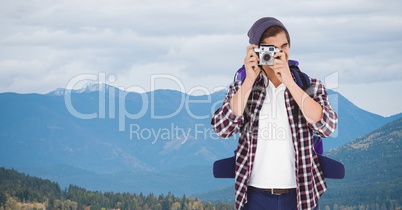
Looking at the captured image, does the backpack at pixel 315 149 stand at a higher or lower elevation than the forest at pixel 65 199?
higher

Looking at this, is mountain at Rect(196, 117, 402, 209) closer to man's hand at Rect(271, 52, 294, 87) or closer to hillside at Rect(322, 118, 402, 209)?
hillside at Rect(322, 118, 402, 209)

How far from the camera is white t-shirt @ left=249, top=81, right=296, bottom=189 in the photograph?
4.20 m

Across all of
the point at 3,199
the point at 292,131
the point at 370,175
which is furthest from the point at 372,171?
the point at 292,131

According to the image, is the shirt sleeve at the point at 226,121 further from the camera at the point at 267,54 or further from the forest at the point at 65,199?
the forest at the point at 65,199

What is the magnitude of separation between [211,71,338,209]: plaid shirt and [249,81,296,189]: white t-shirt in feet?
0.14

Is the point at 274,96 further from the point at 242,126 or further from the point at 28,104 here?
the point at 28,104

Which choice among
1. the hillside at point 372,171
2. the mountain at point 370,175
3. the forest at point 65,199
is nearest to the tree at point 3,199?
the forest at point 65,199

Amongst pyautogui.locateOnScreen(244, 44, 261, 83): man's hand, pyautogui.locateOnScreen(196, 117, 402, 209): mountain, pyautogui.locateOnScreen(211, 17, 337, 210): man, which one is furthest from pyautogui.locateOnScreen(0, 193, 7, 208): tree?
pyautogui.locateOnScreen(244, 44, 261, 83): man's hand

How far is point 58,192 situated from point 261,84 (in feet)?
200

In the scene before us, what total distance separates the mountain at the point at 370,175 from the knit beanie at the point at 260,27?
213 feet

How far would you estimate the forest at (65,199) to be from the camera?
57.4 metres

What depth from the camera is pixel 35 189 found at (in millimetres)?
60250

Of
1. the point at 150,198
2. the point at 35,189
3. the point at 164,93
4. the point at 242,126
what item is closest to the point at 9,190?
the point at 35,189

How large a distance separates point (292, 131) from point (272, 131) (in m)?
0.13
